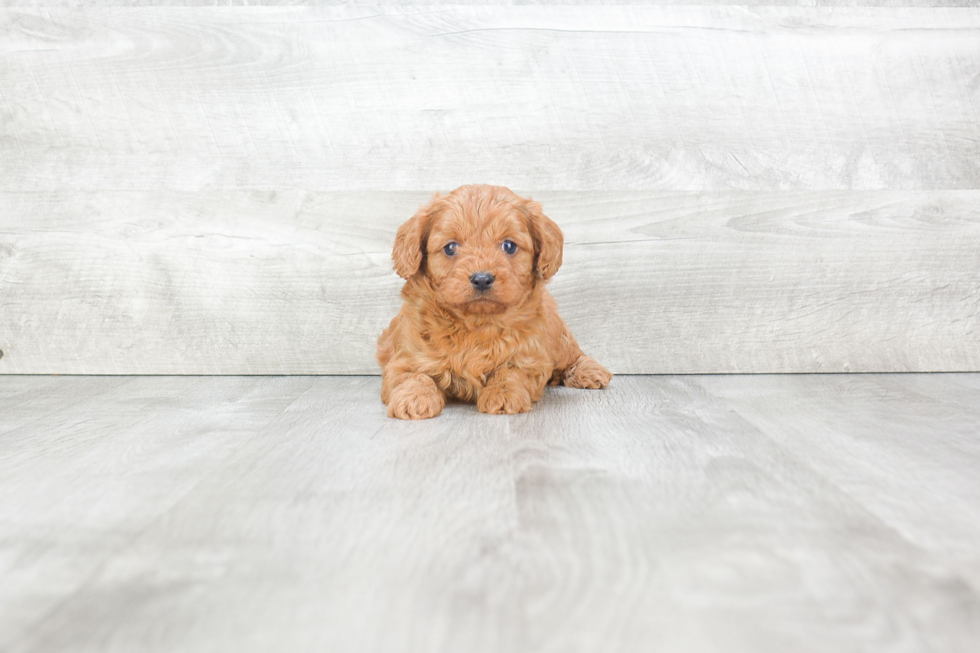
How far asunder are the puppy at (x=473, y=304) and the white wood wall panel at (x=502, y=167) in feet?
1.75

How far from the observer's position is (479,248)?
1.79 meters

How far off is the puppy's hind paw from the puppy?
255 millimetres

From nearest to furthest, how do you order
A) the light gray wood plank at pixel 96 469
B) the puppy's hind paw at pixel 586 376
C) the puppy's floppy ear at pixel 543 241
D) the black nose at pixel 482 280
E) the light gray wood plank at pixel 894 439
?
the light gray wood plank at pixel 96 469
the light gray wood plank at pixel 894 439
the black nose at pixel 482 280
the puppy's floppy ear at pixel 543 241
the puppy's hind paw at pixel 586 376

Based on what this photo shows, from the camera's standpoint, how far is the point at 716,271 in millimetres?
2408

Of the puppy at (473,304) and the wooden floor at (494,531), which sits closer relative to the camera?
the wooden floor at (494,531)

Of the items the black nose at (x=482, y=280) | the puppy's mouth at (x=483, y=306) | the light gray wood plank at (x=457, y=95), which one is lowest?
the puppy's mouth at (x=483, y=306)

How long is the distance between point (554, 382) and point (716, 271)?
0.68 m

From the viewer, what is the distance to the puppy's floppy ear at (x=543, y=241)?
1.85m

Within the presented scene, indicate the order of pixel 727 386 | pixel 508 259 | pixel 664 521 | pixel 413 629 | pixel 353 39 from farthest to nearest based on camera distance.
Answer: pixel 353 39, pixel 727 386, pixel 508 259, pixel 664 521, pixel 413 629

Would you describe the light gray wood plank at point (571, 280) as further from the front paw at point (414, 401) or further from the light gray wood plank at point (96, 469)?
the front paw at point (414, 401)

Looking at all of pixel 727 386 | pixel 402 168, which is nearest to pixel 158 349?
pixel 402 168

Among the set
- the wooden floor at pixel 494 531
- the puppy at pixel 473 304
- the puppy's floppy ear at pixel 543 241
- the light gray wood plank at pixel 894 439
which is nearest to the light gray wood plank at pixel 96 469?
the wooden floor at pixel 494 531

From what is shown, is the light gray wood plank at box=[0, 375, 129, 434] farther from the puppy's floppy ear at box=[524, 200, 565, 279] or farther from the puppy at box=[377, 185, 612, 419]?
the puppy's floppy ear at box=[524, 200, 565, 279]

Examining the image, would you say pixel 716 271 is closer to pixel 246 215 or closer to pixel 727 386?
pixel 727 386
